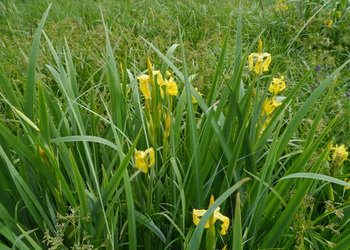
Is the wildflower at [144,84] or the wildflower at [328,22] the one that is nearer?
the wildflower at [144,84]

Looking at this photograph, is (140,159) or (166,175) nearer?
(140,159)

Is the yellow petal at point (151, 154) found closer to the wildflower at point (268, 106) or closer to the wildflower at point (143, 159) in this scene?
the wildflower at point (143, 159)

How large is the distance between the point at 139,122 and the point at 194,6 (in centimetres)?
275

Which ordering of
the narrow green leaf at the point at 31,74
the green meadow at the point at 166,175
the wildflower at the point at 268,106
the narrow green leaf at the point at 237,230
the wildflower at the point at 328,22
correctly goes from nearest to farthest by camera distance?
the narrow green leaf at the point at 237,230, the green meadow at the point at 166,175, the narrow green leaf at the point at 31,74, the wildflower at the point at 268,106, the wildflower at the point at 328,22

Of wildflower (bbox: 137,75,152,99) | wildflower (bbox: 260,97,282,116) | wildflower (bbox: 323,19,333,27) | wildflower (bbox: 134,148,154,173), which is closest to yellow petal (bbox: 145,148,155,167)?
wildflower (bbox: 134,148,154,173)

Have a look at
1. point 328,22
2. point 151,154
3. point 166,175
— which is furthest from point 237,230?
point 328,22

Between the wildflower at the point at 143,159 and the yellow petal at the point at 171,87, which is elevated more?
the yellow petal at the point at 171,87

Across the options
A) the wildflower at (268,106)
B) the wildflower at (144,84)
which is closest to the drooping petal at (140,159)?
the wildflower at (144,84)

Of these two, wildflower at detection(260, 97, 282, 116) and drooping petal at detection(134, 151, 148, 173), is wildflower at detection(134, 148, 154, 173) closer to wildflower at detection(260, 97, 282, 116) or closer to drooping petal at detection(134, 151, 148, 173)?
drooping petal at detection(134, 151, 148, 173)

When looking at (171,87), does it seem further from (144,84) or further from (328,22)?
(328,22)

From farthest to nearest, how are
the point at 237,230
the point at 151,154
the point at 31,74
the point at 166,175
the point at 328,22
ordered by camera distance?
the point at 328,22
the point at 166,175
the point at 31,74
the point at 151,154
the point at 237,230

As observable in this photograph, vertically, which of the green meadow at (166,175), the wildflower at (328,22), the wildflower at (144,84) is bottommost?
the wildflower at (328,22)

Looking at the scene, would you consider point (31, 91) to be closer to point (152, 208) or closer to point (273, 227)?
point (152, 208)

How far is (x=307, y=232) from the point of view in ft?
4.36
